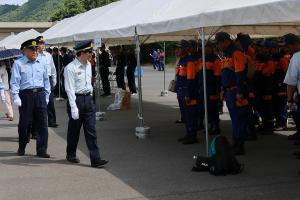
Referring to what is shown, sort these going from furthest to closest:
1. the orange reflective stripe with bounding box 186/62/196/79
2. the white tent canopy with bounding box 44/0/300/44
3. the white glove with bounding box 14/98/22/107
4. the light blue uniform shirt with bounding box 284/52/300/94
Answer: the orange reflective stripe with bounding box 186/62/196/79, the white glove with bounding box 14/98/22/107, the light blue uniform shirt with bounding box 284/52/300/94, the white tent canopy with bounding box 44/0/300/44

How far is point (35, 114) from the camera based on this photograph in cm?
940

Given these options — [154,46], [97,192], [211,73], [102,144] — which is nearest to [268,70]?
[211,73]

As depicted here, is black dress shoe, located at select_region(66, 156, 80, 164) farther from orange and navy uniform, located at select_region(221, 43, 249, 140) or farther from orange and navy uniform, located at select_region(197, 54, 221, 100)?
orange and navy uniform, located at select_region(197, 54, 221, 100)

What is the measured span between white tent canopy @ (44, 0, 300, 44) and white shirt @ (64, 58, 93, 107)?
1431mm

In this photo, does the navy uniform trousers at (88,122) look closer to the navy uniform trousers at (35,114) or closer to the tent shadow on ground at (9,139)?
the navy uniform trousers at (35,114)

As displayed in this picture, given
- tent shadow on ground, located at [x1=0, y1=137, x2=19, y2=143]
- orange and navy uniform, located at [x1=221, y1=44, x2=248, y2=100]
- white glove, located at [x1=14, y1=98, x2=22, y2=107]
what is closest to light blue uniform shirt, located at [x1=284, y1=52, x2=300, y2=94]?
orange and navy uniform, located at [x1=221, y1=44, x2=248, y2=100]

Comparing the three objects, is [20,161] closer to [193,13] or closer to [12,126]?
[193,13]

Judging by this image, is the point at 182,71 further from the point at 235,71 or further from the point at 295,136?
the point at 295,136

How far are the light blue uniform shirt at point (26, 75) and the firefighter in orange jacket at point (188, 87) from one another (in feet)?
8.33

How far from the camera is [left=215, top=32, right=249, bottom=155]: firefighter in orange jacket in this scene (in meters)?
8.35

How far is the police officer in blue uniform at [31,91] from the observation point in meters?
9.19

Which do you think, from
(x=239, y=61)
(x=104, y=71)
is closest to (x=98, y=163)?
(x=239, y=61)

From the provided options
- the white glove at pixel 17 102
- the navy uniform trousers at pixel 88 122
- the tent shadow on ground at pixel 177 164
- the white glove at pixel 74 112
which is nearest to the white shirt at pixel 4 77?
the tent shadow on ground at pixel 177 164

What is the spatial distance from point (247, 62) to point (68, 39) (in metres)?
7.67
